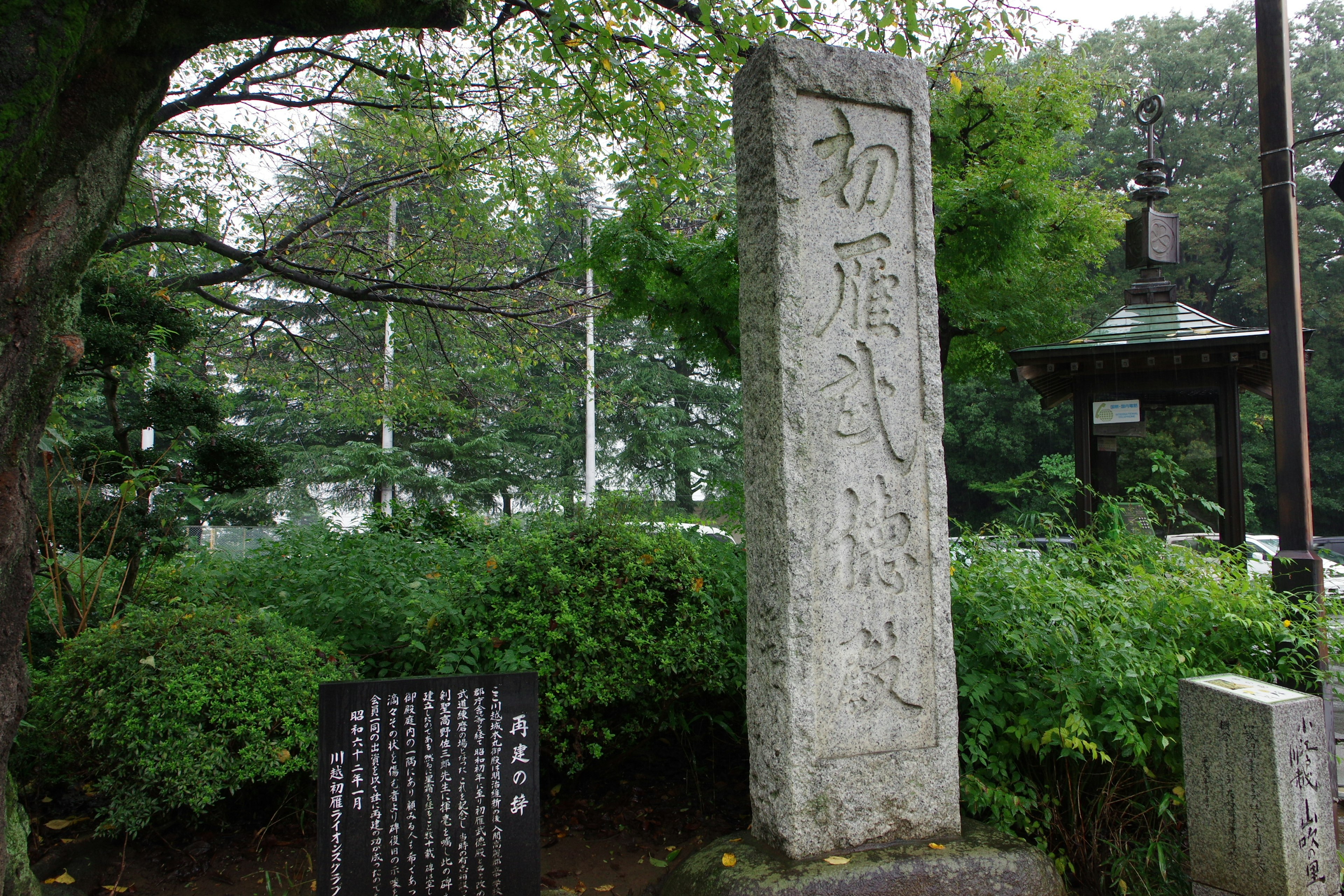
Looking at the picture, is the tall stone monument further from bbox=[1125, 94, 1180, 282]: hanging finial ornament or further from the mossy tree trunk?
bbox=[1125, 94, 1180, 282]: hanging finial ornament

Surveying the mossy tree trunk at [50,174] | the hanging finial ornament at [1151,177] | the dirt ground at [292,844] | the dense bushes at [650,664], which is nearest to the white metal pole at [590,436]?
the hanging finial ornament at [1151,177]

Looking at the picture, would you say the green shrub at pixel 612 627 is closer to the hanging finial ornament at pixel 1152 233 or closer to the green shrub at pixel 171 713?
the green shrub at pixel 171 713

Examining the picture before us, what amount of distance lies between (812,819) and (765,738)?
1.13 feet

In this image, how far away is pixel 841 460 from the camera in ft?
10.3

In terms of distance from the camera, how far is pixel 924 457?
3275 millimetres

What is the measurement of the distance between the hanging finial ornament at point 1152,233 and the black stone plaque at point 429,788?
7.20m

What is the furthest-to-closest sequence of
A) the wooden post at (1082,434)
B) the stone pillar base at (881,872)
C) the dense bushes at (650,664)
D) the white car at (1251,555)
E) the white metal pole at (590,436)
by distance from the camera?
the white metal pole at (590,436), the wooden post at (1082,434), the white car at (1251,555), the dense bushes at (650,664), the stone pillar base at (881,872)

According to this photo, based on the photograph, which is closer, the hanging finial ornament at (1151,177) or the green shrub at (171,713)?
the green shrub at (171,713)

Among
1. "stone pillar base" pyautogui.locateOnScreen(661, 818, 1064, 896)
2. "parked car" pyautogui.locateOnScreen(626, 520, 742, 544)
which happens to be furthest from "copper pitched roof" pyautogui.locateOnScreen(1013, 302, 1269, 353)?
"stone pillar base" pyautogui.locateOnScreen(661, 818, 1064, 896)

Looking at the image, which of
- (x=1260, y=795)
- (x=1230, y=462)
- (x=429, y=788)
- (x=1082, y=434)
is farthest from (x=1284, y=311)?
(x=429, y=788)

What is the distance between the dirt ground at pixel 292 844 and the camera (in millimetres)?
3262

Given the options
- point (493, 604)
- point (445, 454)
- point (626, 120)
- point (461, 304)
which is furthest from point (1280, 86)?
point (445, 454)

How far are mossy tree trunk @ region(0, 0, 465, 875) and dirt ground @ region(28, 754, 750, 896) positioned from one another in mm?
862

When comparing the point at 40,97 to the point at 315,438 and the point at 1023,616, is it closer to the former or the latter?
the point at 1023,616
